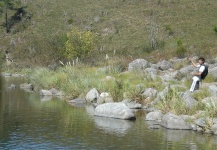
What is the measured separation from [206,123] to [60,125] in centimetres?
752

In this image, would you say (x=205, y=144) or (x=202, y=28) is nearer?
(x=205, y=144)

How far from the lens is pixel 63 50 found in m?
64.2

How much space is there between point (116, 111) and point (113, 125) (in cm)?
194

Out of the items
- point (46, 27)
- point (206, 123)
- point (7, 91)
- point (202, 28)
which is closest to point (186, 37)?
point (202, 28)

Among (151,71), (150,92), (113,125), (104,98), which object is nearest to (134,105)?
(150,92)

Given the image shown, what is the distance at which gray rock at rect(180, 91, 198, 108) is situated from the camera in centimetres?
2138

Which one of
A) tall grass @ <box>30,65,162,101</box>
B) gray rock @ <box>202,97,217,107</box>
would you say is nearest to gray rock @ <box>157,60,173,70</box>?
tall grass @ <box>30,65,162,101</box>

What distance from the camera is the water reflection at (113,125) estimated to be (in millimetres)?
19453

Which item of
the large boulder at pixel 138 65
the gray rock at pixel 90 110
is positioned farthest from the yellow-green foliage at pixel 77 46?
the gray rock at pixel 90 110

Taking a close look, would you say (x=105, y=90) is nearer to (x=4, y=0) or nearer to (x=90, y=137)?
(x=90, y=137)

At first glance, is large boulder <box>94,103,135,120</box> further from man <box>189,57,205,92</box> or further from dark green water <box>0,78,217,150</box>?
man <box>189,57,205,92</box>

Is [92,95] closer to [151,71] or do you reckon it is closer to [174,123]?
[151,71]

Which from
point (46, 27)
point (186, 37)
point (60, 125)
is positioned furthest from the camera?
point (46, 27)

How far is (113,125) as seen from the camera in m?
20.9
